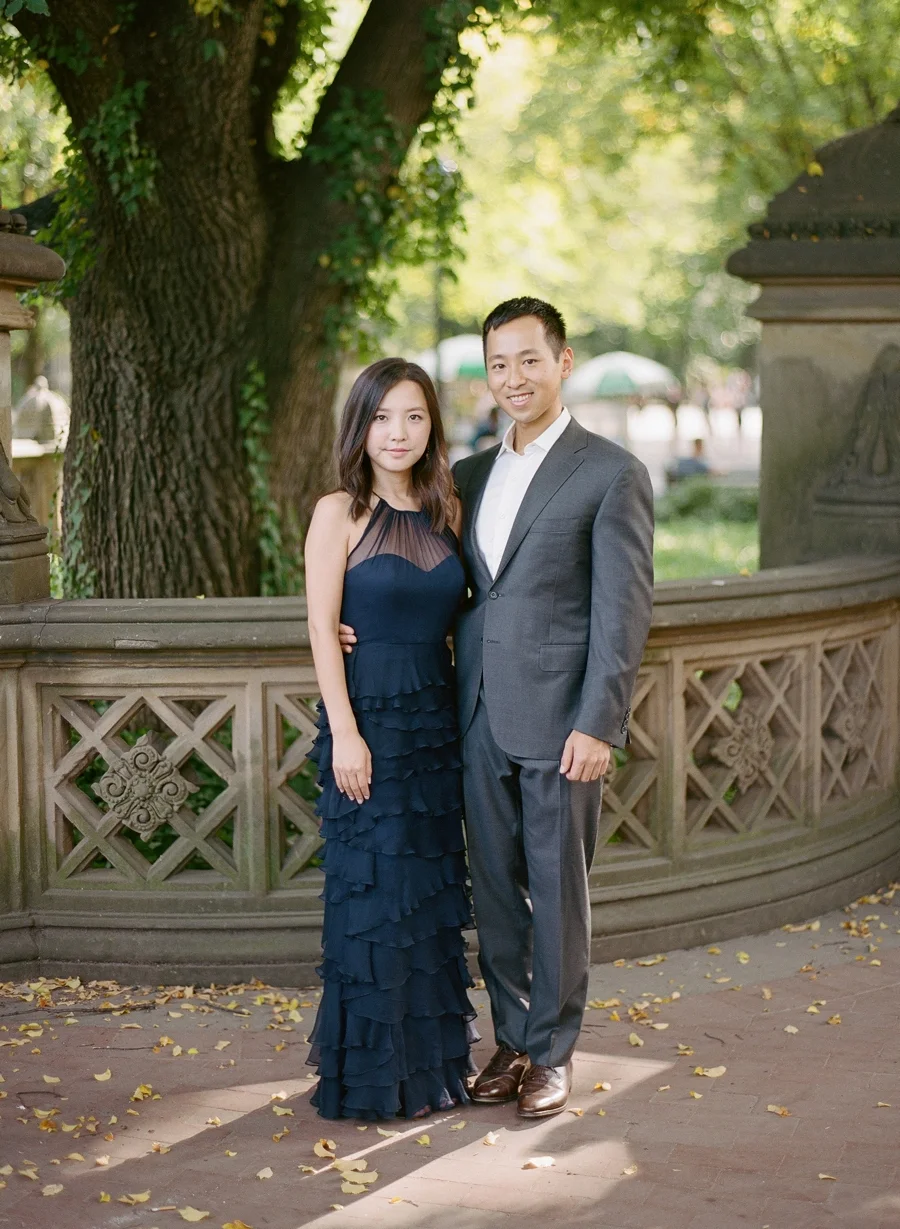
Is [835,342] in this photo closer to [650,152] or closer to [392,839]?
[392,839]

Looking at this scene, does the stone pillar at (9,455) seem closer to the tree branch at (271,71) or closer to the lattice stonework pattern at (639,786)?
the lattice stonework pattern at (639,786)

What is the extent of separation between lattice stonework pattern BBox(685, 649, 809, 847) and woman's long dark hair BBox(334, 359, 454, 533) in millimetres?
1744

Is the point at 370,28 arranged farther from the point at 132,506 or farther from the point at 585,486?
the point at 585,486

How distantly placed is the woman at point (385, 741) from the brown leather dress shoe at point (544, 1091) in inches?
9.9

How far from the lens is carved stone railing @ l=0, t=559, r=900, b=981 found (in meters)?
5.36

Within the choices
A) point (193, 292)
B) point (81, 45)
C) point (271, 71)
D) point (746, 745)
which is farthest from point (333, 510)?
point (271, 71)

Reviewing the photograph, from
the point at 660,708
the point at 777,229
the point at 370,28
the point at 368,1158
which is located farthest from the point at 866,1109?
the point at 370,28

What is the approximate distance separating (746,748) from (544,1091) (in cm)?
202

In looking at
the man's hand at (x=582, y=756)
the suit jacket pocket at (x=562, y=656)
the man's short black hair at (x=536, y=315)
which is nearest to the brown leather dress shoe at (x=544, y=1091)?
the man's hand at (x=582, y=756)

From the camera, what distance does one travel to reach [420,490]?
4410 millimetres

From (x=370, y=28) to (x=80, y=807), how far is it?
444 cm

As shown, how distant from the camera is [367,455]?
4355 mm

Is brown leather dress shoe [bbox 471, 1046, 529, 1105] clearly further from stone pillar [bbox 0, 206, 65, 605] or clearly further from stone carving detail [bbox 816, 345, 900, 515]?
stone carving detail [bbox 816, 345, 900, 515]

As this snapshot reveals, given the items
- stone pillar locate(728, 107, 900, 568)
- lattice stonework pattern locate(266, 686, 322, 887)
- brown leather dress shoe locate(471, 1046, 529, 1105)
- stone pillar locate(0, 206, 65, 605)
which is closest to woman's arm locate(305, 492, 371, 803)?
brown leather dress shoe locate(471, 1046, 529, 1105)
